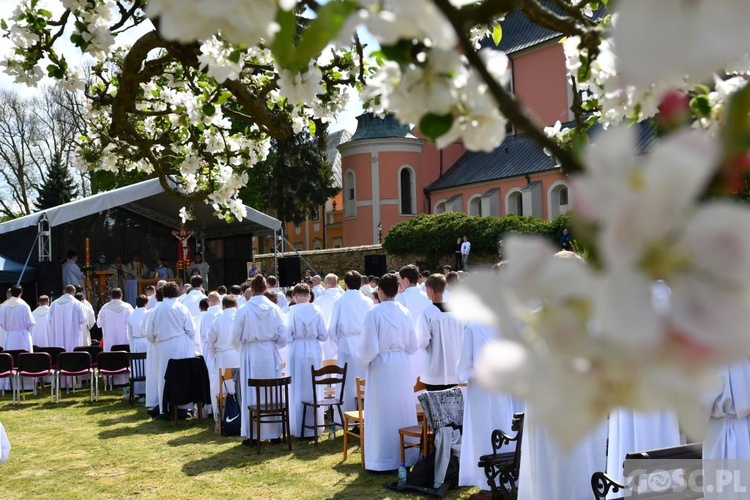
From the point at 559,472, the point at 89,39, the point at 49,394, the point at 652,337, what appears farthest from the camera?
the point at 49,394

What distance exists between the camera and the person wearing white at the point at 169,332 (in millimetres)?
13227

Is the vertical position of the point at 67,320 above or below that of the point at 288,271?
below

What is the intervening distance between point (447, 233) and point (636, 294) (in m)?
31.3

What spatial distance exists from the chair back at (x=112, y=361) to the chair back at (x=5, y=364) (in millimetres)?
1599

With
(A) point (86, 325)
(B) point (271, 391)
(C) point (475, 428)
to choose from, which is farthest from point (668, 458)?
(A) point (86, 325)

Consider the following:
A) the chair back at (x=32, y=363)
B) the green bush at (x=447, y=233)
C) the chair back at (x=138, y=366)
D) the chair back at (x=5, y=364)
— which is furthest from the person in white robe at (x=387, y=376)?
the green bush at (x=447, y=233)

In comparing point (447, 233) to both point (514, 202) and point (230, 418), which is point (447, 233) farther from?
point (230, 418)

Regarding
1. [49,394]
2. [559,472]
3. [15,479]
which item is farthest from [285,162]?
[559,472]

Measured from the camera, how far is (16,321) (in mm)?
16578

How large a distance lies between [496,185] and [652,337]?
133 feet

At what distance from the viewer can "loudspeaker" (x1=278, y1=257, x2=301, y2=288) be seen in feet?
79.4

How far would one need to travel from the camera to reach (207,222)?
2709 cm

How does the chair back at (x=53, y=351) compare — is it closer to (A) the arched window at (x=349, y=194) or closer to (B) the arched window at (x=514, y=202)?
(B) the arched window at (x=514, y=202)

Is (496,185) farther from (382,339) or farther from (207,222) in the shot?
(382,339)
